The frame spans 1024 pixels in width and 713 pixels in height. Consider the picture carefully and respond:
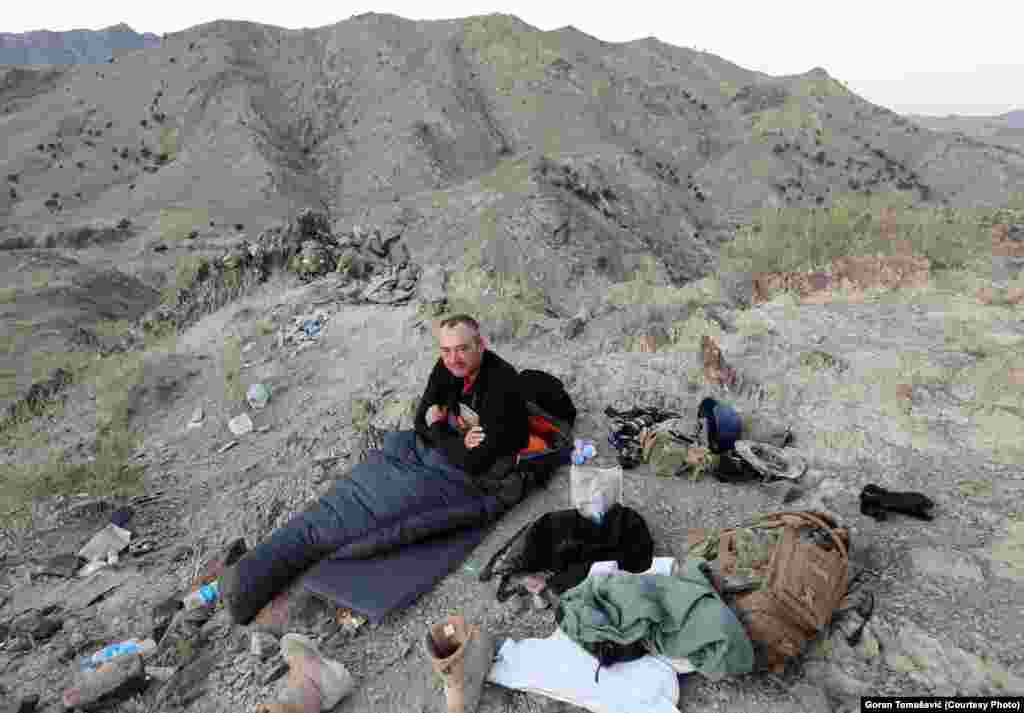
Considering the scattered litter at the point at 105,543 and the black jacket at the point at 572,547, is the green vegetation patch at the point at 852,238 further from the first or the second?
the scattered litter at the point at 105,543

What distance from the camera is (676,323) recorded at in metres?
7.07

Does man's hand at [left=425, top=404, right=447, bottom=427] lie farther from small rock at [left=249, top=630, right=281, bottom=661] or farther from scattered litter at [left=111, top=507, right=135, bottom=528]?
scattered litter at [left=111, top=507, right=135, bottom=528]

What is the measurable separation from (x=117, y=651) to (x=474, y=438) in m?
2.67

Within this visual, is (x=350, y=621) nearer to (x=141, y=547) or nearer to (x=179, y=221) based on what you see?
(x=141, y=547)

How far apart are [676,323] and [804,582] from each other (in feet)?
15.3

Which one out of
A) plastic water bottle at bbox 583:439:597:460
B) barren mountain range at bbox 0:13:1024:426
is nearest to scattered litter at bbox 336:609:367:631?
plastic water bottle at bbox 583:439:597:460

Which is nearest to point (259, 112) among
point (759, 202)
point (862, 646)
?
point (759, 202)

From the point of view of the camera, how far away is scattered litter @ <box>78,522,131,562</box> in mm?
5004

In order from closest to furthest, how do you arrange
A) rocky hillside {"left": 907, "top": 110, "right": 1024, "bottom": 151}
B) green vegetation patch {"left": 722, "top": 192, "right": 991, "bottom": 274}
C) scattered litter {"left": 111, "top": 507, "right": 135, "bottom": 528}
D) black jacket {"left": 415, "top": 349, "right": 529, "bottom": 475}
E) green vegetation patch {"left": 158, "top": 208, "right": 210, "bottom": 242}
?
1. black jacket {"left": 415, "top": 349, "right": 529, "bottom": 475}
2. scattered litter {"left": 111, "top": 507, "right": 135, "bottom": 528}
3. green vegetation patch {"left": 722, "top": 192, "right": 991, "bottom": 274}
4. green vegetation patch {"left": 158, "top": 208, "right": 210, "bottom": 242}
5. rocky hillside {"left": 907, "top": 110, "right": 1024, "bottom": 151}

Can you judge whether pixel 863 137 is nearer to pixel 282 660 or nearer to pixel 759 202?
pixel 759 202

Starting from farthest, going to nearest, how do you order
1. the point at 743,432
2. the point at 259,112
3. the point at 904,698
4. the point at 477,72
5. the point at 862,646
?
the point at 477,72 < the point at 259,112 < the point at 743,432 < the point at 862,646 < the point at 904,698

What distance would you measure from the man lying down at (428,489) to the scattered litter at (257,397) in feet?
13.6

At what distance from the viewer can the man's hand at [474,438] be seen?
394 cm

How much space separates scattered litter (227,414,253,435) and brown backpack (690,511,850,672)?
6309mm
